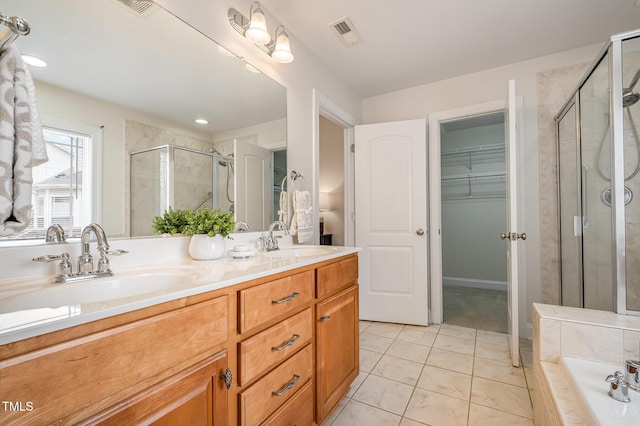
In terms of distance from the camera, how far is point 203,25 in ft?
4.61

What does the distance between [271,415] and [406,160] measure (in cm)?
238

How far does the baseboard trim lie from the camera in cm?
386

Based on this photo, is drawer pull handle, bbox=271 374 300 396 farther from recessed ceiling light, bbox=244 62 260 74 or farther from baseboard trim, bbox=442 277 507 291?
baseboard trim, bbox=442 277 507 291

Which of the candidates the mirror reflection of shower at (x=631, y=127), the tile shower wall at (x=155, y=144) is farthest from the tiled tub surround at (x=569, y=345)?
the tile shower wall at (x=155, y=144)

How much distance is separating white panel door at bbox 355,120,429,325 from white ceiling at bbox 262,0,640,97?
2.01 ft

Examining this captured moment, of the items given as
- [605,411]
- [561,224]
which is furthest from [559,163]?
[605,411]

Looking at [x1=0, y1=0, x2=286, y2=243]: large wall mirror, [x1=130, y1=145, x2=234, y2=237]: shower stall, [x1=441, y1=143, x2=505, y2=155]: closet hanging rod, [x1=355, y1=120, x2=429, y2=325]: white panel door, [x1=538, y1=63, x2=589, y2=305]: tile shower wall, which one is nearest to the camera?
[x1=0, y1=0, x2=286, y2=243]: large wall mirror

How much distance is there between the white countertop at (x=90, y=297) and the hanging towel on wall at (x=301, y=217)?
2.49 feet

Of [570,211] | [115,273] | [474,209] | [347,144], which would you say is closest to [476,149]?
[474,209]

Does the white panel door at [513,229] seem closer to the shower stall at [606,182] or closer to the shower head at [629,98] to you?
the shower stall at [606,182]

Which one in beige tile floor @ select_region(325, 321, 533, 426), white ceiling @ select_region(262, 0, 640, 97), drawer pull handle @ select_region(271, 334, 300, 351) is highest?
white ceiling @ select_region(262, 0, 640, 97)

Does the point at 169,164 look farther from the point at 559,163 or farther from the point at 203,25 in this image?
the point at 559,163

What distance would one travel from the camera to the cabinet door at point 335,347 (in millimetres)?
1288

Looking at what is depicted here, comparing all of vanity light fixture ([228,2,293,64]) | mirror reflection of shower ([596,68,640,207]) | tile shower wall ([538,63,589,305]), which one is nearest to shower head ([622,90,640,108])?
mirror reflection of shower ([596,68,640,207])
